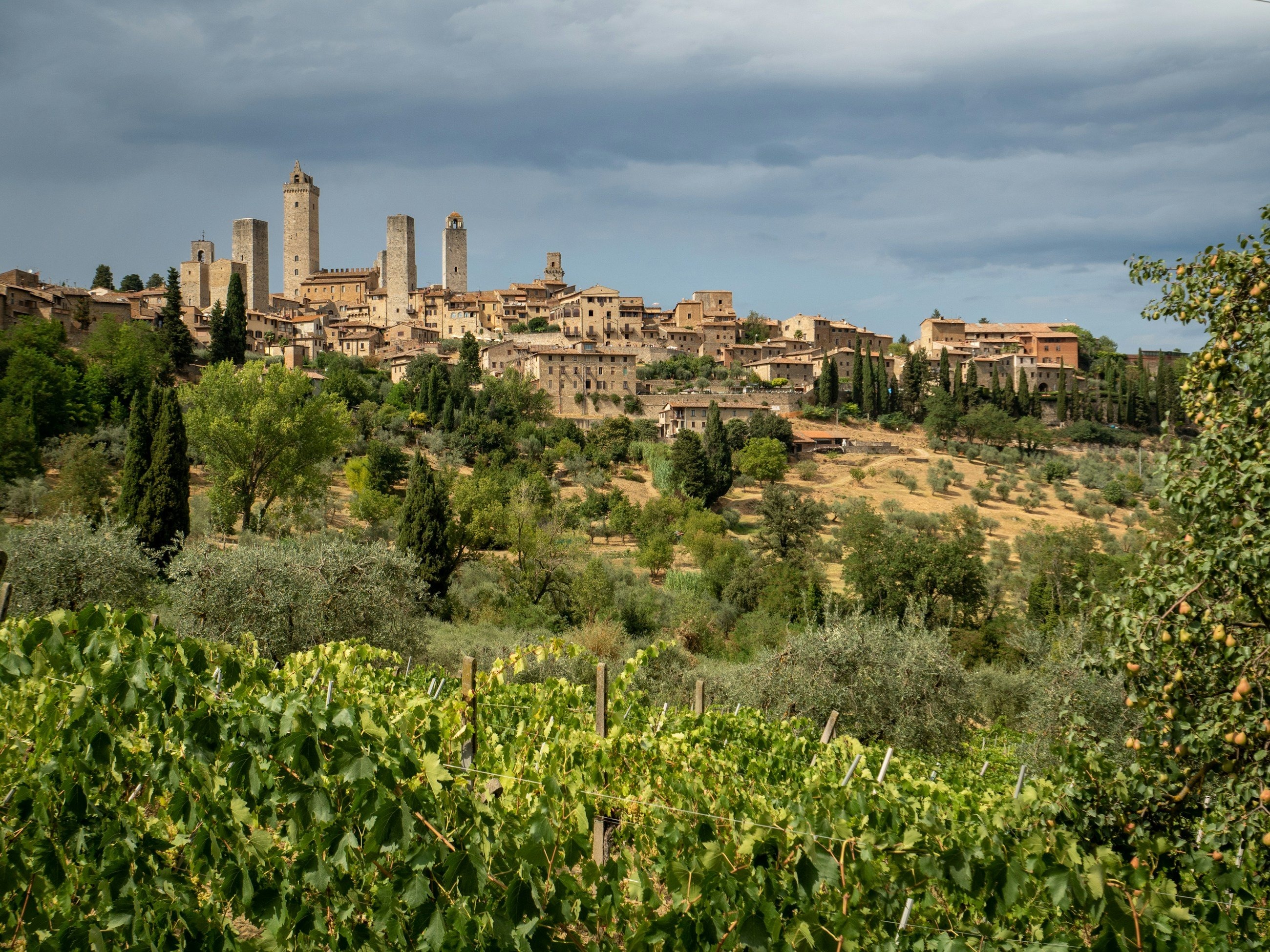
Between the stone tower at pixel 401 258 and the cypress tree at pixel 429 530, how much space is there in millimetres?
75110

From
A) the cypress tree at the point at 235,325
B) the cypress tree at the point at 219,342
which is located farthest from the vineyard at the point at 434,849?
the cypress tree at the point at 235,325

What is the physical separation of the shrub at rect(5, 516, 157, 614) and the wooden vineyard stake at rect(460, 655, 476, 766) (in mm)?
10439

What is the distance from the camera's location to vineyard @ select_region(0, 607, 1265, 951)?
11.0 ft

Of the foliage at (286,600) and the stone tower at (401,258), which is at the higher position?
the stone tower at (401,258)

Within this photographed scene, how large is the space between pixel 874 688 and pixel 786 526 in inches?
827

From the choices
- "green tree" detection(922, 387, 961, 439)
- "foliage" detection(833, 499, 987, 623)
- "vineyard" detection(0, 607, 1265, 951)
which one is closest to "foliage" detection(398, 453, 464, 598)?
"foliage" detection(833, 499, 987, 623)

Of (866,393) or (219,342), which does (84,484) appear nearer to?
(219,342)

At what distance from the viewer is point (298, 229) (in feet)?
342

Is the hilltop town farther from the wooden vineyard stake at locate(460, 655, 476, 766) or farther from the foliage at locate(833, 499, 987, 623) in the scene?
the wooden vineyard stake at locate(460, 655, 476, 766)

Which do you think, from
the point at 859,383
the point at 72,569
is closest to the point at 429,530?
the point at 72,569

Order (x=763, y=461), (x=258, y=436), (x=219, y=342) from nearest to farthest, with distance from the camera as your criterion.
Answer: (x=258, y=436)
(x=219, y=342)
(x=763, y=461)

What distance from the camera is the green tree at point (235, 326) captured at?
5009 cm

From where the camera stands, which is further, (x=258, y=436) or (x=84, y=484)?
(x=84, y=484)

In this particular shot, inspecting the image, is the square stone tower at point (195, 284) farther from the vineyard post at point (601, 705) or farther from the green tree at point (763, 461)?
the vineyard post at point (601, 705)
